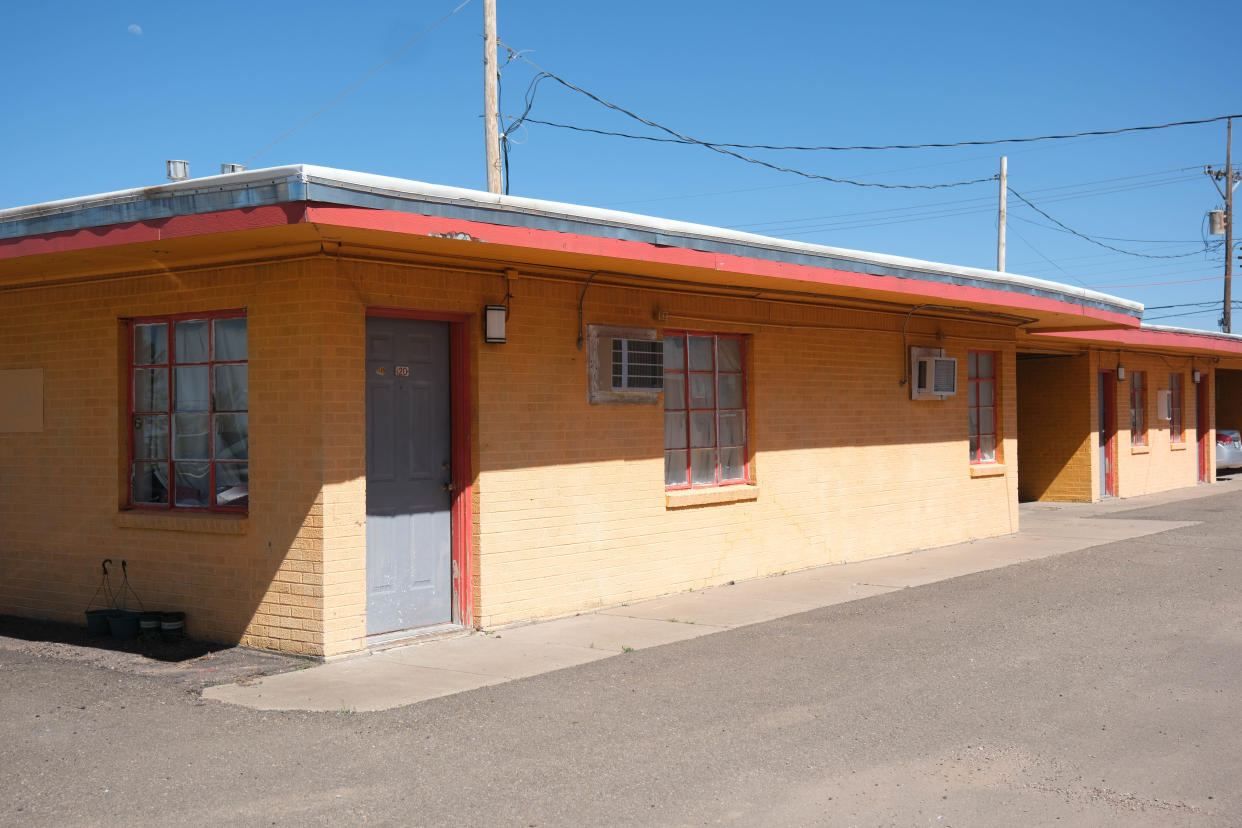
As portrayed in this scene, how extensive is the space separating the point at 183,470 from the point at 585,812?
5.45m

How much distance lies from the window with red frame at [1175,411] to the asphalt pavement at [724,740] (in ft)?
53.5

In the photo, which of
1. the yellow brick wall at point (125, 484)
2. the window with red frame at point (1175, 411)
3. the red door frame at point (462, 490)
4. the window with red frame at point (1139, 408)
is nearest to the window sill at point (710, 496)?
the red door frame at point (462, 490)

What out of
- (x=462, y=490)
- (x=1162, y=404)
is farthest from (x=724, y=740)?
(x=1162, y=404)

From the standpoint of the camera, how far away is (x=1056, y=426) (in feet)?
68.9

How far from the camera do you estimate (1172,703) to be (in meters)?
6.66

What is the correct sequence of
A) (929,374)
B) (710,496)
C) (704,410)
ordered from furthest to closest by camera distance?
(929,374) < (704,410) < (710,496)

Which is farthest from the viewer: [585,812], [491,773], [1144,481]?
[1144,481]

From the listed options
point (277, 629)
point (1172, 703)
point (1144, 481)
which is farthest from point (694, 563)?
Result: point (1144, 481)

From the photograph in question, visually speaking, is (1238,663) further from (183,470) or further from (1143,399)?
(1143,399)

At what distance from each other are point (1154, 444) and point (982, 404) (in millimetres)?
9396

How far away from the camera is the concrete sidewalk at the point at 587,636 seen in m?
7.18

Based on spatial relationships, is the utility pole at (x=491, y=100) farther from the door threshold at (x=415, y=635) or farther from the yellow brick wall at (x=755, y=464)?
the door threshold at (x=415, y=635)

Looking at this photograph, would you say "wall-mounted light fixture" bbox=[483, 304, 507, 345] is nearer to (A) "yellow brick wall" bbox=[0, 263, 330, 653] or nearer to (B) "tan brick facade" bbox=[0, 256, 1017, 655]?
(B) "tan brick facade" bbox=[0, 256, 1017, 655]

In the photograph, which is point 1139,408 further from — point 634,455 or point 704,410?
point 634,455
